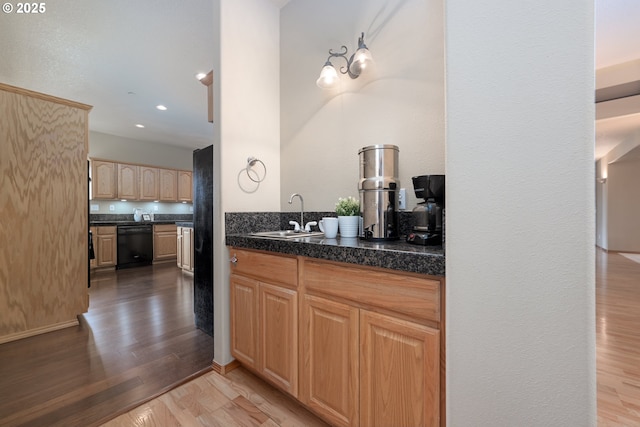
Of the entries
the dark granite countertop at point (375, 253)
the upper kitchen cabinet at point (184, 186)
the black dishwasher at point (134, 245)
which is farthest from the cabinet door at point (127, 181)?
the dark granite countertop at point (375, 253)

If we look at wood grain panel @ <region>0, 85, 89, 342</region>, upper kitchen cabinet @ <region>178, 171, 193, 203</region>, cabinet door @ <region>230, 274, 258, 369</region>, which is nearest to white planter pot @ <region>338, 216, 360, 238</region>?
cabinet door @ <region>230, 274, 258, 369</region>

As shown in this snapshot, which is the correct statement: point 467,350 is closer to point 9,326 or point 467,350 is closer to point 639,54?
point 9,326

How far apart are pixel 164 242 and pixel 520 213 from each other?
20.6 feet

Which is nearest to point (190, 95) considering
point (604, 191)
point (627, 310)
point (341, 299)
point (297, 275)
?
point (297, 275)

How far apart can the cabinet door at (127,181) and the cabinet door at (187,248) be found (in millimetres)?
1904

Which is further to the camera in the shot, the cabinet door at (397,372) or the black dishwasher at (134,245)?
the black dishwasher at (134,245)

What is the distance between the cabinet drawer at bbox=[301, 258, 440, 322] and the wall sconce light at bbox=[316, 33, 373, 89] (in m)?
1.20

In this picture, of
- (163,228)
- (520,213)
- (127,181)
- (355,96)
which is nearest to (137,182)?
(127,181)

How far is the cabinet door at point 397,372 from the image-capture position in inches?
35.4

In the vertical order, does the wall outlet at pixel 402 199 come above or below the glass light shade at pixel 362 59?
below

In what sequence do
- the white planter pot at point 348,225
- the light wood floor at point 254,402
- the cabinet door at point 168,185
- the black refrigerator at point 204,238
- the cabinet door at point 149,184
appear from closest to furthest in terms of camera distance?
the light wood floor at point 254,402, the white planter pot at point 348,225, the black refrigerator at point 204,238, the cabinet door at point 149,184, the cabinet door at point 168,185

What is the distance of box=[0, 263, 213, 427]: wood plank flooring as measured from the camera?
1.44 m

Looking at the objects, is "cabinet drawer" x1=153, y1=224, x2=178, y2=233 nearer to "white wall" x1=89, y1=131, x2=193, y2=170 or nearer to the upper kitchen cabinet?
the upper kitchen cabinet

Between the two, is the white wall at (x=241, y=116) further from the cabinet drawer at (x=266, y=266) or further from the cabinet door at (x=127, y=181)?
the cabinet door at (x=127, y=181)
